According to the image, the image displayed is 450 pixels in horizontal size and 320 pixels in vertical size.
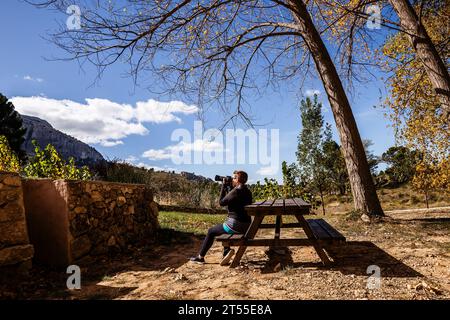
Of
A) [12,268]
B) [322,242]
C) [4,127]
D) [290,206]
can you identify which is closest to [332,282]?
[322,242]

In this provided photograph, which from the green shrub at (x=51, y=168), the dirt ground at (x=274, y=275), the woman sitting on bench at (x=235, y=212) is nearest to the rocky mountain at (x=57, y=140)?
the green shrub at (x=51, y=168)

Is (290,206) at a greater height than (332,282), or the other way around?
(290,206)

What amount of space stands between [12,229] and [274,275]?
3580 mm

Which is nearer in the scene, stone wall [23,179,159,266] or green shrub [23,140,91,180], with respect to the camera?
stone wall [23,179,159,266]

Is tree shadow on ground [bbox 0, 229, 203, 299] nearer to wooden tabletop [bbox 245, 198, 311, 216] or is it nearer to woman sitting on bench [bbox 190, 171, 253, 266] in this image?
woman sitting on bench [bbox 190, 171, 253, 266]

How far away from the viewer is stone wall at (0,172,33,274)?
159 inches

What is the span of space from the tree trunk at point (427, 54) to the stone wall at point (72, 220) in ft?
21.9

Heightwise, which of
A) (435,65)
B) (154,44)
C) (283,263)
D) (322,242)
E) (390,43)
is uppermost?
(390,43)

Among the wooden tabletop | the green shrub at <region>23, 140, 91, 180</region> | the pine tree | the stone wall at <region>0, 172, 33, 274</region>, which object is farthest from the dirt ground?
the pine tree

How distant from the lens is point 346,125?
7469 mm

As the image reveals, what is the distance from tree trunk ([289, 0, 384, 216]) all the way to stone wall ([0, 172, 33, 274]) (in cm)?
660

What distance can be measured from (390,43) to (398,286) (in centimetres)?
1032

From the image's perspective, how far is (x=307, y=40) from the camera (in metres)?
7.98

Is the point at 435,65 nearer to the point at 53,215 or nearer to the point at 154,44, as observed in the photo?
the point at 154,44
